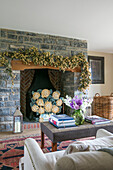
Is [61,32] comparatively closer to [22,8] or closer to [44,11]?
[44,11]

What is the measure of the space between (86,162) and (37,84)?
3796mm

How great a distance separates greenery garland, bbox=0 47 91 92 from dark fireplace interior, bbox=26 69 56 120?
74 cm

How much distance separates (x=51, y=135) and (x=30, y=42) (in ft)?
8.63

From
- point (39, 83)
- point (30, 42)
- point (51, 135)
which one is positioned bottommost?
point (51, 135)

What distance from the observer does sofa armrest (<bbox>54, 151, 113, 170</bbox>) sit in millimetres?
747

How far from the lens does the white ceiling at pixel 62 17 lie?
263cm

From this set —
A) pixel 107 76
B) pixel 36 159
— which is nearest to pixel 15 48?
pixel 36 159

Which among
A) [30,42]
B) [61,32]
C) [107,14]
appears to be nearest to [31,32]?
[30,42]

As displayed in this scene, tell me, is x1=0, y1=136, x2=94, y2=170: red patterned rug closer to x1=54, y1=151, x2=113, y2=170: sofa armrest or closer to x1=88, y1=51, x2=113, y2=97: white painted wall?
x1=54, y1=151, x2=113, y2=170: sofa armrest

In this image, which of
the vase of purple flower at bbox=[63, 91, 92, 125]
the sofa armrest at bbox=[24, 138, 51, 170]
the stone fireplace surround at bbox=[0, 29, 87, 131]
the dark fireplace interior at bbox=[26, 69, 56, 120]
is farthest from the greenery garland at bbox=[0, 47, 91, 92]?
the sofa armrest at bbox=[24, 138, 51, 170]

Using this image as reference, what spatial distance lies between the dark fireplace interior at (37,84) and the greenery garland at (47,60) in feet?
2.44

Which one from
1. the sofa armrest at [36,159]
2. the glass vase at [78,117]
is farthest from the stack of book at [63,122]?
the sofa armrest at [36,159]

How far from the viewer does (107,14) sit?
3.00 metres

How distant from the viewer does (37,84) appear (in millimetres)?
4473
